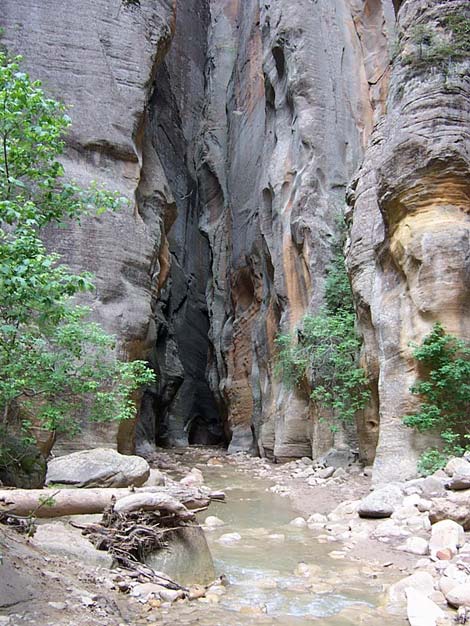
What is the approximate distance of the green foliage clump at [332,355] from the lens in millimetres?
13750

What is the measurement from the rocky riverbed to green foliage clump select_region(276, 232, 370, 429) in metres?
4.22

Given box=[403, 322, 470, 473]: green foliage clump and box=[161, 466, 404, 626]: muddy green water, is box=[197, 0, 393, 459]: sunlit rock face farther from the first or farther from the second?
box=[161, 466, 404, 626]: muddy green water

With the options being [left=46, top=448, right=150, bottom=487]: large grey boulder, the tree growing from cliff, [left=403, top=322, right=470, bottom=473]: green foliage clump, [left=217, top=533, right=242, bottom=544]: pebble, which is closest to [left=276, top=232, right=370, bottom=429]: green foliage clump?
[left=403, top=322, right=470, bottom=473]: green foliage clump

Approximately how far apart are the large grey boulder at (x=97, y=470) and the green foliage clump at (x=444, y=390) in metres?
4.41

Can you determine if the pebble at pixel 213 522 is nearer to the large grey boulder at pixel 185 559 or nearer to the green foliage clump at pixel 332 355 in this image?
the large grey boulder at pixel 185 559

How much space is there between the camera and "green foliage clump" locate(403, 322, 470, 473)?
9531 millimetres

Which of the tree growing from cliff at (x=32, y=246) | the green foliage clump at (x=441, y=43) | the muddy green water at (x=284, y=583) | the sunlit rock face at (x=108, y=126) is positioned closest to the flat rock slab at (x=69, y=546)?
the muddy green water at (x=284, y=583)

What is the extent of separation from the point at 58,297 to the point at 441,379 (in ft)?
23.9

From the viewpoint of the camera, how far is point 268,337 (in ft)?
74.4

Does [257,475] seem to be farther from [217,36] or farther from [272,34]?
[217,36]

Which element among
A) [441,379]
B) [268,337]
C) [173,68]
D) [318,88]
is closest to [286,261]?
[268,337]

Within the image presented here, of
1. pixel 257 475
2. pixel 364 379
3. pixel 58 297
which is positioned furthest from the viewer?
pixel 257 475

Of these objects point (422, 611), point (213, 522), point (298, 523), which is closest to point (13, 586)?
point (422, 611)

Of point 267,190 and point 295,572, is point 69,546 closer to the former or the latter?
point 295,572
